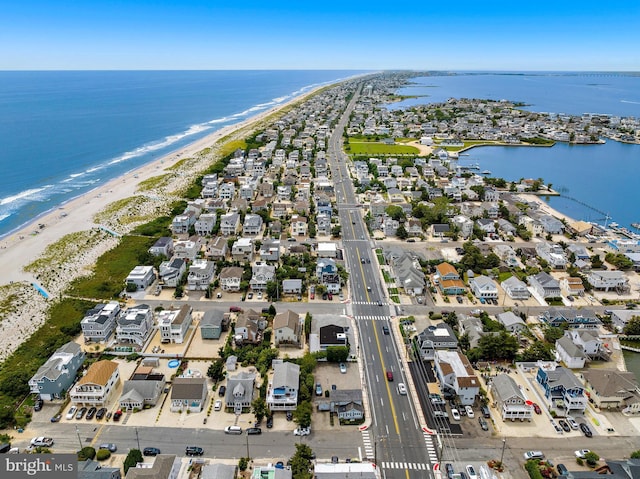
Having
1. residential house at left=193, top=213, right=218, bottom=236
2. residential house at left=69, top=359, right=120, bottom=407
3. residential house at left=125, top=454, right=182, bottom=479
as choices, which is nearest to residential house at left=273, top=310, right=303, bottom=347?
residential house at left=69, top=359, right=120, bottom=407

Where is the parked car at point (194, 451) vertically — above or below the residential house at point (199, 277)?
below

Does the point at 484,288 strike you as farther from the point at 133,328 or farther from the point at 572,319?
the point at 133,328

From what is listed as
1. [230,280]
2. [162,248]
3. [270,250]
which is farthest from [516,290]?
[162,248]

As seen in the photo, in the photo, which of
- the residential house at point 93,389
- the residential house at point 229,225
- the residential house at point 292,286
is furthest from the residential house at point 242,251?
the residential house at point 93,389

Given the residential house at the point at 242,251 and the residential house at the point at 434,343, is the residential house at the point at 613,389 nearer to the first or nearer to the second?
the residential house at the point at 434,343

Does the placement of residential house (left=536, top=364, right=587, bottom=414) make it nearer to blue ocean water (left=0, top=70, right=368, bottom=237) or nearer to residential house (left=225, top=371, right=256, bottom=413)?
residential house (left=225, top=371, right=256, bottom=413)

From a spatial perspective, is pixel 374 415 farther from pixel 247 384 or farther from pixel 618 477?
pixel 618 477

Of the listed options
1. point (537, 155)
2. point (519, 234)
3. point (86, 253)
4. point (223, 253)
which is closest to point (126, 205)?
point (86, 253)
